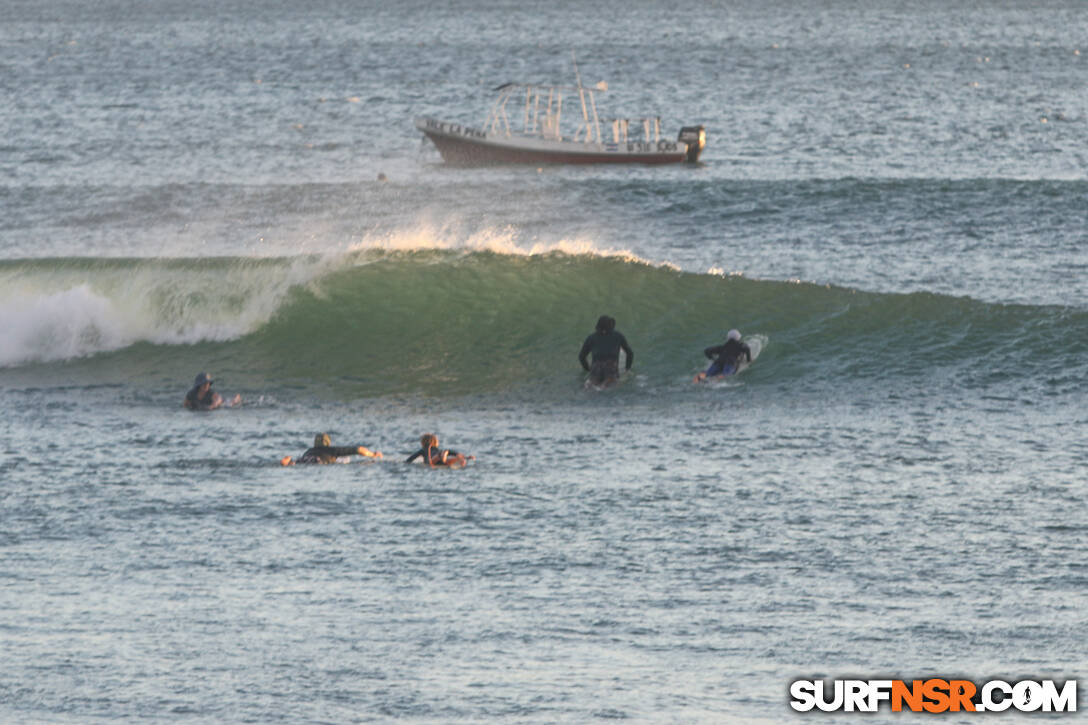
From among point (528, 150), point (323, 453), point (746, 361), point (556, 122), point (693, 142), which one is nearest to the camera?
point (323, 453)

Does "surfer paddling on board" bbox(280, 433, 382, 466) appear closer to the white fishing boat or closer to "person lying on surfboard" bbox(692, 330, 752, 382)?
"person lying on surfboard" bbox(692, 330, 752, 382)

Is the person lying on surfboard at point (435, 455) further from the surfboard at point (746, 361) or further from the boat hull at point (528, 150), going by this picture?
the boat hull at point (528, 150)

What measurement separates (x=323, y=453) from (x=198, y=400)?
13.6 ft

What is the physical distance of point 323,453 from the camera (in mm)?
19156

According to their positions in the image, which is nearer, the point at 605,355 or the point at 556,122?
the point at 605,355

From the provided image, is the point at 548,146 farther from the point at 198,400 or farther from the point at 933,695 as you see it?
the point at 933,695

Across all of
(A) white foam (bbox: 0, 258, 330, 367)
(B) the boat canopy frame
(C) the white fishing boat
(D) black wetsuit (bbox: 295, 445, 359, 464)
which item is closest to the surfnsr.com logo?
(D) black wetsuit (bbox: 295, 445, 359, 464)

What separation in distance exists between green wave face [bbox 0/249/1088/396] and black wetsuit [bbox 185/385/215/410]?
2406 mm

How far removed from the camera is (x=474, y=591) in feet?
47.5

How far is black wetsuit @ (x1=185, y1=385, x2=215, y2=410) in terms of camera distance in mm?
22594

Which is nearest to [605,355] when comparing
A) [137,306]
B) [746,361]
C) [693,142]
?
[746,361]

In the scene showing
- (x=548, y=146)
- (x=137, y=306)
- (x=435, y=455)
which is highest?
(x=548, y=146)

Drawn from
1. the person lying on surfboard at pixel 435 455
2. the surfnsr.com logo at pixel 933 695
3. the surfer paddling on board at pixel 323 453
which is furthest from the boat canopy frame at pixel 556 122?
the surfnsr.com logo at pixel 933 695

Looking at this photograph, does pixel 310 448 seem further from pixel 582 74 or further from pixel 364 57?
pixel 364 57
